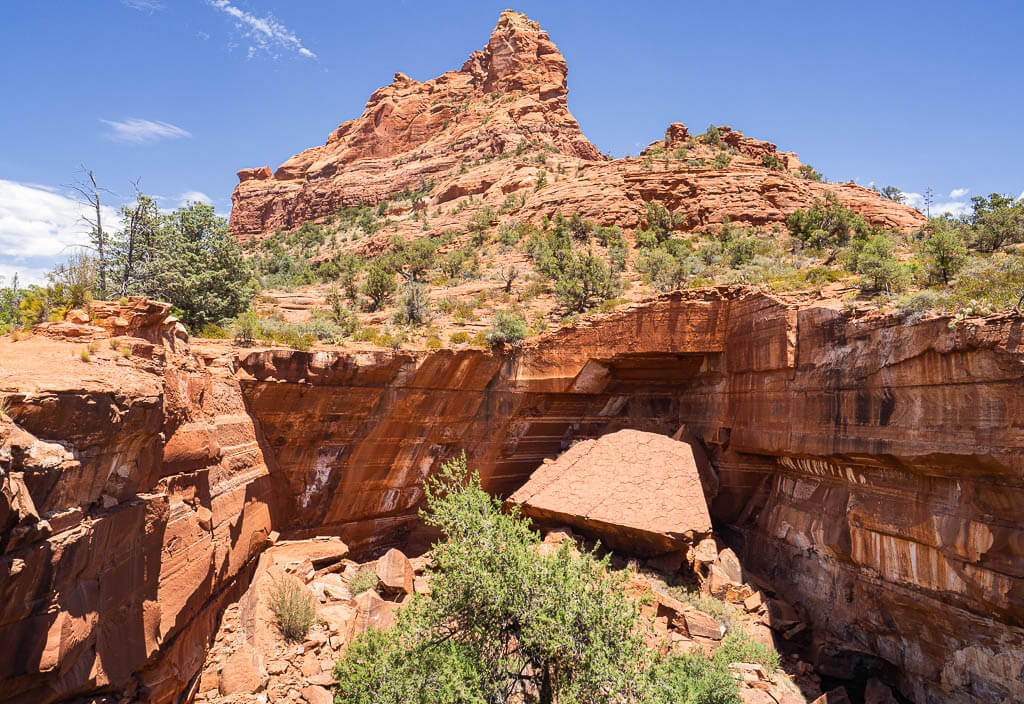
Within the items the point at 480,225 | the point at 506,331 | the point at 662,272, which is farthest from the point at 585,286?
the point at 480,225

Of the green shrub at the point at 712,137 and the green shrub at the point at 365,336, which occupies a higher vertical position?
the green shrub at the point at 712,137

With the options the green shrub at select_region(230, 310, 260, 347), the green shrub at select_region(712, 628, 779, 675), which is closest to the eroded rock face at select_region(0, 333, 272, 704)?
the green shrub at select_region(230, 310, 260, 347)

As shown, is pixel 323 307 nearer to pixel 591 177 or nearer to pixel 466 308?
pixel 466 308

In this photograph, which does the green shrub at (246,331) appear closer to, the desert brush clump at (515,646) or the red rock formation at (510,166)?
the desert brush clump at (515,646)

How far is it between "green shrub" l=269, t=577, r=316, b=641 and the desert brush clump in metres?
1.46

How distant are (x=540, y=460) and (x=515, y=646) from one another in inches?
277

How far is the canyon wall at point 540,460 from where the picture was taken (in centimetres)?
591

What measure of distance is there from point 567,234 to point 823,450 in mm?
18796

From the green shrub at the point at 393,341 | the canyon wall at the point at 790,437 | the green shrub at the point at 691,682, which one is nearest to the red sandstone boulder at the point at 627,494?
the canyon wall at the point at 790,437

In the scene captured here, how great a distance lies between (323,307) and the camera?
20.9 m

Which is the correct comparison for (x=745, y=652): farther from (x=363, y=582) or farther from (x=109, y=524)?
(x=109, y=524)

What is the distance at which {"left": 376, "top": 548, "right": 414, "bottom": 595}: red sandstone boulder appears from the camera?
11250mm

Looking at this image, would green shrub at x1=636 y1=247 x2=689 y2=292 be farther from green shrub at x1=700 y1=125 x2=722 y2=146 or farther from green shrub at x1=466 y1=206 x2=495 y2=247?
green shrub at x1=700 y1=125 x2=722 y2=146

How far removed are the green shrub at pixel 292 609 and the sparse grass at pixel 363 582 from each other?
3.98ft
